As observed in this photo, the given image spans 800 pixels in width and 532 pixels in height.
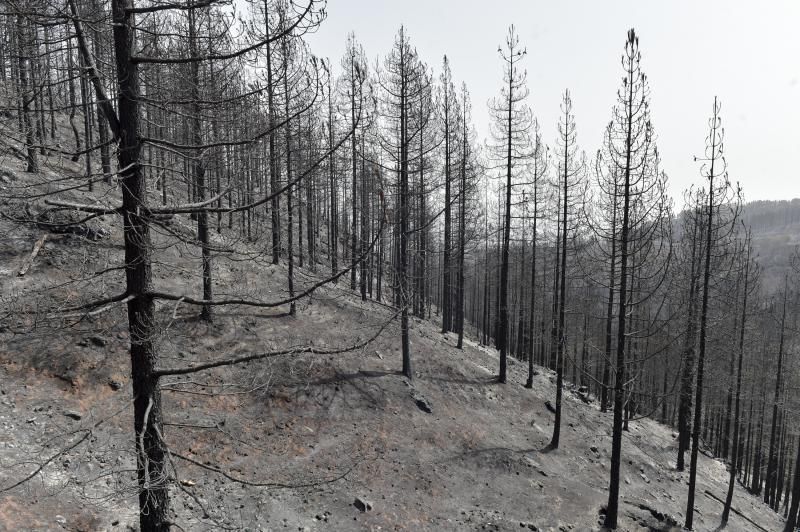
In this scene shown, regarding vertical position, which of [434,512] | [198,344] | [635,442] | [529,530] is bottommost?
[635,442]

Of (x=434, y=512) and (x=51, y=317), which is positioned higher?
(x=51, y=317)

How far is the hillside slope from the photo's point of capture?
25.8 feet

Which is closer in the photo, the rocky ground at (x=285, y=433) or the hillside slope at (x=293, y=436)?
the rocky ground at (x=285, y=433)

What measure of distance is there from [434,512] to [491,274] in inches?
1174

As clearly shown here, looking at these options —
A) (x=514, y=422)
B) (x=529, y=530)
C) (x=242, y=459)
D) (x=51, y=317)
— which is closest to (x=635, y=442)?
(x=514, y=422)

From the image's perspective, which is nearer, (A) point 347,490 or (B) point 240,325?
(A) point 347,490

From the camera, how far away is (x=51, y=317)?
345 centimetres

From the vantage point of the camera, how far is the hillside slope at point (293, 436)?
7875 mm

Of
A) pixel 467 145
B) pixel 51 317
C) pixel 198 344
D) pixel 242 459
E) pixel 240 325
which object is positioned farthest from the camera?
pixel 467 145

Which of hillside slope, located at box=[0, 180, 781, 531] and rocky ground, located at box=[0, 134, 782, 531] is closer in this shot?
rocky ground, located at box=[0, 134, 782, 531]

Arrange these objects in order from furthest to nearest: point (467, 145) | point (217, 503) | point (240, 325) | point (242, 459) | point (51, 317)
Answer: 1. point (467, 145)
2. point (240, 325)
3. point (242, 459)
4. point (217, 503)
5. point (51, 317)

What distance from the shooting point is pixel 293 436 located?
11.6 meters

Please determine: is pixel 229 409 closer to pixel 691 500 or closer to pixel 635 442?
pixel 691 500

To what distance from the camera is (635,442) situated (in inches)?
882
